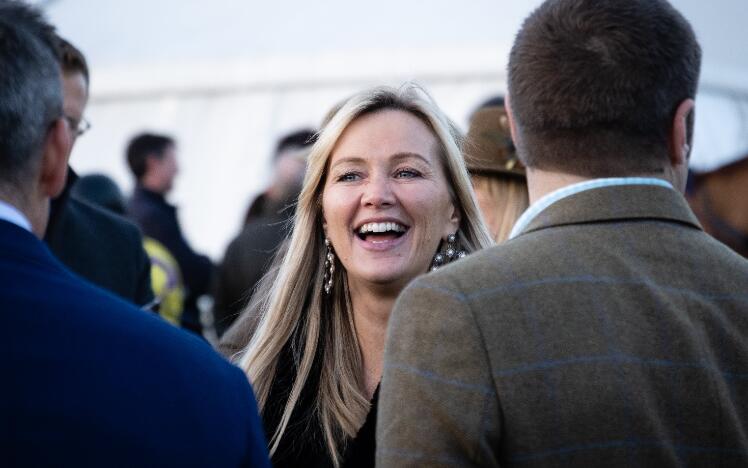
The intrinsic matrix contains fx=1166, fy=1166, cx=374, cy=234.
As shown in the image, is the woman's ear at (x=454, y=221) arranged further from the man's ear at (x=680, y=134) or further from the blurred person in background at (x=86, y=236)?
the man's ear at (x=680, y=134)

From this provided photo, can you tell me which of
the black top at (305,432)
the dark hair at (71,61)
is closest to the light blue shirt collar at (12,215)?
the black top at (305,432)

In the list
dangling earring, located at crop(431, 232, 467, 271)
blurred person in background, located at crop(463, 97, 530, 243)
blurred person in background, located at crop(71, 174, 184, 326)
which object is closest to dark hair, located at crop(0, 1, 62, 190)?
dangling earring, located at crop(431, 232, 467, 271)

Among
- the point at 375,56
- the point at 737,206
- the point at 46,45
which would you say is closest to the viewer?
the point at 46,45

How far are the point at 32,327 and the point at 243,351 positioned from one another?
199 centimetres

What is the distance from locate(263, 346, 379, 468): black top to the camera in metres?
3.29

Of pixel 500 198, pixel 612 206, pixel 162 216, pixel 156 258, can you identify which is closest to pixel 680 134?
pixel 612 206

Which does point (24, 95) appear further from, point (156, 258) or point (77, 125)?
point (156, 258)

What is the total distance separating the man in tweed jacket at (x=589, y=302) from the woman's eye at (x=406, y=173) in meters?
1.50

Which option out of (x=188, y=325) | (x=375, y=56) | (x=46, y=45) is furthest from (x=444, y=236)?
(x=375, y=56)

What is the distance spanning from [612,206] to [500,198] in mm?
2393

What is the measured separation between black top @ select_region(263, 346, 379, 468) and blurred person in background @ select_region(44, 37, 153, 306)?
3.54ft

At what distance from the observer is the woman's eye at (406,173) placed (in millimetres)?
3770

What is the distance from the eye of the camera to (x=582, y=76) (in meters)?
2.15

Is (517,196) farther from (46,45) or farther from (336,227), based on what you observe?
Result: (46,45)
